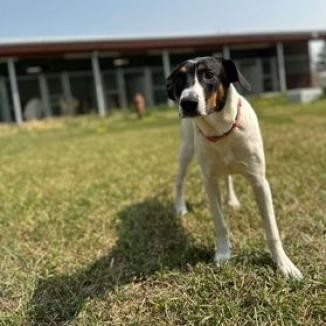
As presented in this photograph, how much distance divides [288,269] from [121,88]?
81.3 ft

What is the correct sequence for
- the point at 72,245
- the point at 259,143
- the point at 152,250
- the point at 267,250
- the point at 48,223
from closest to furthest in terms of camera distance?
the point at 259,143 < the point at 267,250 < the point at 152,250 < the point at 72,245 < the point at 48,223

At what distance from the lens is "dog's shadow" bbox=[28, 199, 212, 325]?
3.02 metres

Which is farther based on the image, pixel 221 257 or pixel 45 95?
pixel 45 95

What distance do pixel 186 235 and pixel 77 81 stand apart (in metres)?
23.0

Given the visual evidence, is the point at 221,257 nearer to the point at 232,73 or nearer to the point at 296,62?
the point at 232,73

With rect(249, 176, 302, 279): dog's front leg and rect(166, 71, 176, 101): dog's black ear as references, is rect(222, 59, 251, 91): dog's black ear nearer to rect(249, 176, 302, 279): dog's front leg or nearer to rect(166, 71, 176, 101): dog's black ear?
rect(166, 71, 176, 101): dog's black ear

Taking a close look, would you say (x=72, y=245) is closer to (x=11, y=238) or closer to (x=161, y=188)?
(x=11, y=238)

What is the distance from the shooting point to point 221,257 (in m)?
3.39

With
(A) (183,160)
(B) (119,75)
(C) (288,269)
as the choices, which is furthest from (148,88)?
(C) (288,269)

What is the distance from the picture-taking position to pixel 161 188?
19.3ft

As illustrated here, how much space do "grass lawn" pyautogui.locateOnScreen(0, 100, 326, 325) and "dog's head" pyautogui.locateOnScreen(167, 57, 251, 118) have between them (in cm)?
107

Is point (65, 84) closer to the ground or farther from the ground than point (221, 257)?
farther from the ground

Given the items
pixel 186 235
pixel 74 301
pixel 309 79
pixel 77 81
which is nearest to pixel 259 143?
pixel 186 235

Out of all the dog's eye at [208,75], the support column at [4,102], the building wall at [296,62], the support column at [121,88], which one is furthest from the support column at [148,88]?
the dog's eye at [208,75]
